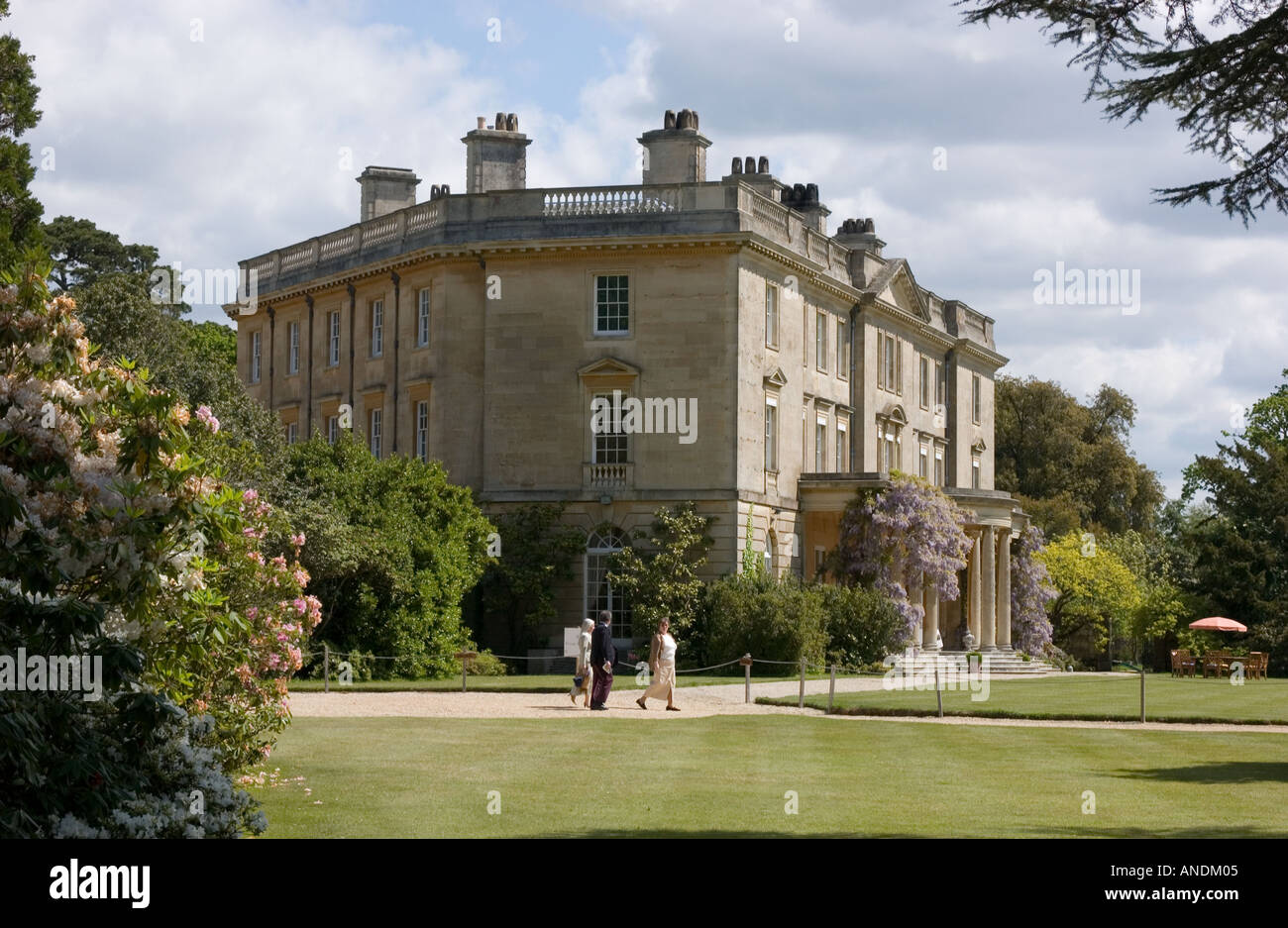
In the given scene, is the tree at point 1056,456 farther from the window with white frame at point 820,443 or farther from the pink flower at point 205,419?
the pink flower at point 205,419

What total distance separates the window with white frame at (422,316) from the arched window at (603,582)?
831 centimetres

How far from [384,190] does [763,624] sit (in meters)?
22.4

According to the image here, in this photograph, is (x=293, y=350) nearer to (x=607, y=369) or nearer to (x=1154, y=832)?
(x=607, y=369)

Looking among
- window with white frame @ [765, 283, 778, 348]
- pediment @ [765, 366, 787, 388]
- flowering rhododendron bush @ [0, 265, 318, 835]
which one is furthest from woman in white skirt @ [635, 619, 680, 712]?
window with white frame @ [765, 283, 778, 348]

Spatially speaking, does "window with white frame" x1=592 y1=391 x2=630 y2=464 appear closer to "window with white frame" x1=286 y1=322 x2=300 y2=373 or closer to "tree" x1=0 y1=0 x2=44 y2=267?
"window with white frame" x1=286 y1=322 x2=300 y2=373

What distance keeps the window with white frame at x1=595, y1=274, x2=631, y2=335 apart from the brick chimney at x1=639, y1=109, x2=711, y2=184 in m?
4.35

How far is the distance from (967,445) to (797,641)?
2537 centimetres

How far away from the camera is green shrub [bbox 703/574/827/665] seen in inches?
1638

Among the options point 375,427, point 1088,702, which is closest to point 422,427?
point 375,427

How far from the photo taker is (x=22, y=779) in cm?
970

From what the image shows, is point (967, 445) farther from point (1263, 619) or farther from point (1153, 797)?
point (1153, 797)

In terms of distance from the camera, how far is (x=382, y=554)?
3875 centimetres

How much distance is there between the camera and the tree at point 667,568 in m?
43.0
